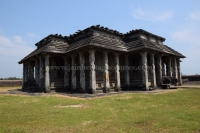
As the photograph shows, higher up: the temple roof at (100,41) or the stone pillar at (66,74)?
the temple roof at (100,41)

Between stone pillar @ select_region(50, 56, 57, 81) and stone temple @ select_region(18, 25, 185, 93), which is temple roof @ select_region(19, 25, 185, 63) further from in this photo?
stone pillar @ select_region(50, 56, 57, 81)

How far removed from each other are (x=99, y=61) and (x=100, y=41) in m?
2.87

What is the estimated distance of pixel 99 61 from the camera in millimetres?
17547

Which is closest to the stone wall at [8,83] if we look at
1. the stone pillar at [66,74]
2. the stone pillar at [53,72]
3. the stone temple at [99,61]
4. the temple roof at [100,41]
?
the stone temple at [99,61]

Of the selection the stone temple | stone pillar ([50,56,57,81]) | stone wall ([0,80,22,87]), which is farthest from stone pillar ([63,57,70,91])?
stone wall ([0,80,22,87])

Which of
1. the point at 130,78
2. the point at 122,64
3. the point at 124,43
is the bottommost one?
the point at 130,78

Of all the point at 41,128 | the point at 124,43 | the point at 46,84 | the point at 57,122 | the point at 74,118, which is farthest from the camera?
the point at 124,43

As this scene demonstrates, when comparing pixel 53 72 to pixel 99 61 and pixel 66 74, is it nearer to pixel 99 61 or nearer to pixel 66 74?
pixel 66 74

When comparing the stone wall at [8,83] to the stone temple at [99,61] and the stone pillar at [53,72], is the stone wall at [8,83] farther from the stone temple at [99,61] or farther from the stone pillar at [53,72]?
the stone pillar at [53,72]

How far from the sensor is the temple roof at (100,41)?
52.4 feet

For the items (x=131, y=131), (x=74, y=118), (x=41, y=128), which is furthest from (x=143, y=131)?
(x=41, y=128)

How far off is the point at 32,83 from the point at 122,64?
1227cm

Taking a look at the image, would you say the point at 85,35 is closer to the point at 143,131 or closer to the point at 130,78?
the point at 130,78

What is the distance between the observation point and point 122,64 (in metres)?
20.0
